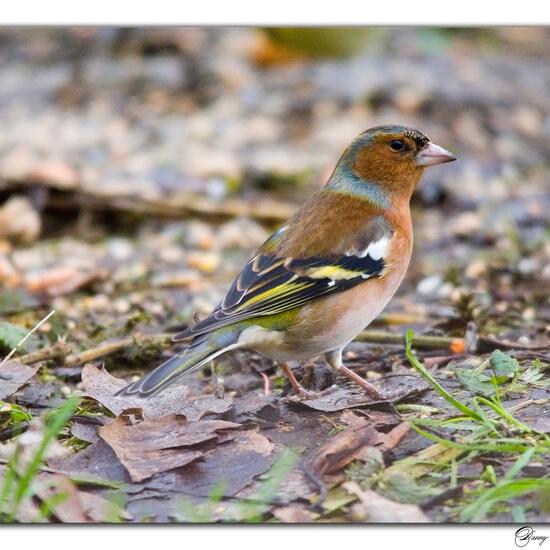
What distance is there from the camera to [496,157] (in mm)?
8547

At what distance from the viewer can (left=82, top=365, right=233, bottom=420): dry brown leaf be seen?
429 centimetres

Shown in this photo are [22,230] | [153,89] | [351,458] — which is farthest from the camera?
[153,89]

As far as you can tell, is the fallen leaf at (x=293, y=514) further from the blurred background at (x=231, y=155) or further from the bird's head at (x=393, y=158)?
the blurred background at (x=231, y=155)

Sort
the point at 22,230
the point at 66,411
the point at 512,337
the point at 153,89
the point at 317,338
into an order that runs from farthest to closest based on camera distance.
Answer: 1. the point at 153,89
2. the point at 22,230
3. the point at 512,337
4. the point at 317,338
5. the point at 66,411

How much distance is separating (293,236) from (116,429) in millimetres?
1270

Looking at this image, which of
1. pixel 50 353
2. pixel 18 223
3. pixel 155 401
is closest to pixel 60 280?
pixel 18 223

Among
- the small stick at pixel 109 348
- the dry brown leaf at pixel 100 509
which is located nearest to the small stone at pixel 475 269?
the small stick at pixel 109 348

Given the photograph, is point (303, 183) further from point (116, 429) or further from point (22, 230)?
point (116, 429)

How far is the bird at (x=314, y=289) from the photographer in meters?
4.33

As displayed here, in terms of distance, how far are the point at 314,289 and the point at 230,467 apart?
3.24 ft

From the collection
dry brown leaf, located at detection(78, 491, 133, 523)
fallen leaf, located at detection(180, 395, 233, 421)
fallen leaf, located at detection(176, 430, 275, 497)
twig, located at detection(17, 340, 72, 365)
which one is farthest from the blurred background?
dry brown leaf, located at detection(78, 491, 133, 523)

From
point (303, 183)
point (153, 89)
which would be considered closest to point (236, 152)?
point (303, 183)

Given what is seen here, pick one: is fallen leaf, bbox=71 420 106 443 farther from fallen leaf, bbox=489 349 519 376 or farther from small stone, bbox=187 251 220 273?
small stone, bbox=187 251 220 273

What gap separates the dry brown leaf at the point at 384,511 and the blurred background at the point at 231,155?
2047mm
